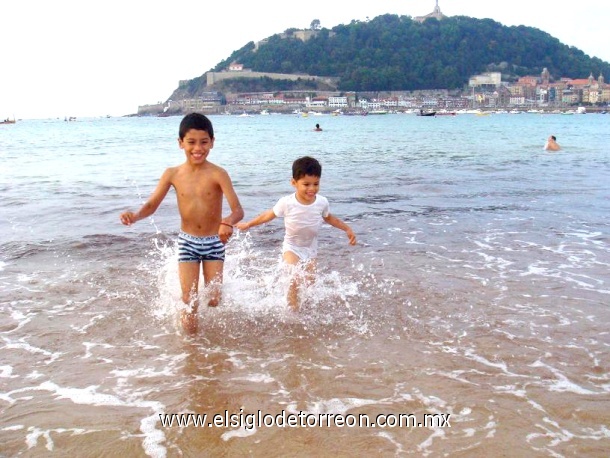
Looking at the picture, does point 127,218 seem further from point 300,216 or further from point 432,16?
point 432,16

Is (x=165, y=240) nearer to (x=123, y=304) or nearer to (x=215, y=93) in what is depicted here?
(x=123, y=304)

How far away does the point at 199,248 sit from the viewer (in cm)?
504

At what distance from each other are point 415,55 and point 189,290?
6881 inches

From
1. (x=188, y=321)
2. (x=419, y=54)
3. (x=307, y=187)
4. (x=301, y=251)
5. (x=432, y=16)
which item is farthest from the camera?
(x=432, y=16)

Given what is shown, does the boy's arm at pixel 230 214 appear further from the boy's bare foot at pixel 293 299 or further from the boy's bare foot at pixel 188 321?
the boy's bare foot at pixel 293 299

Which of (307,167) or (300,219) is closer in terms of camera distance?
(307,167)

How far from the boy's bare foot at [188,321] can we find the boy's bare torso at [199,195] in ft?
2.33

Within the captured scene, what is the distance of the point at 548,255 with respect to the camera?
789 cm

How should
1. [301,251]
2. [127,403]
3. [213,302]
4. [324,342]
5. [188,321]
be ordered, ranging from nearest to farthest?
[127,403]
[324,342]
[188,321]
[213,302]
[301,251]

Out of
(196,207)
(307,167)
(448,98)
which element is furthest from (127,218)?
(448,98)

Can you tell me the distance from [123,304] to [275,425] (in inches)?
116

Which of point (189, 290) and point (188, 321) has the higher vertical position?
point (189, 290)

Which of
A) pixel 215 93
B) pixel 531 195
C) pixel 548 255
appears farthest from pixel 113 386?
pixel 215 93

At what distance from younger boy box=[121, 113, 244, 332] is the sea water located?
499mm
